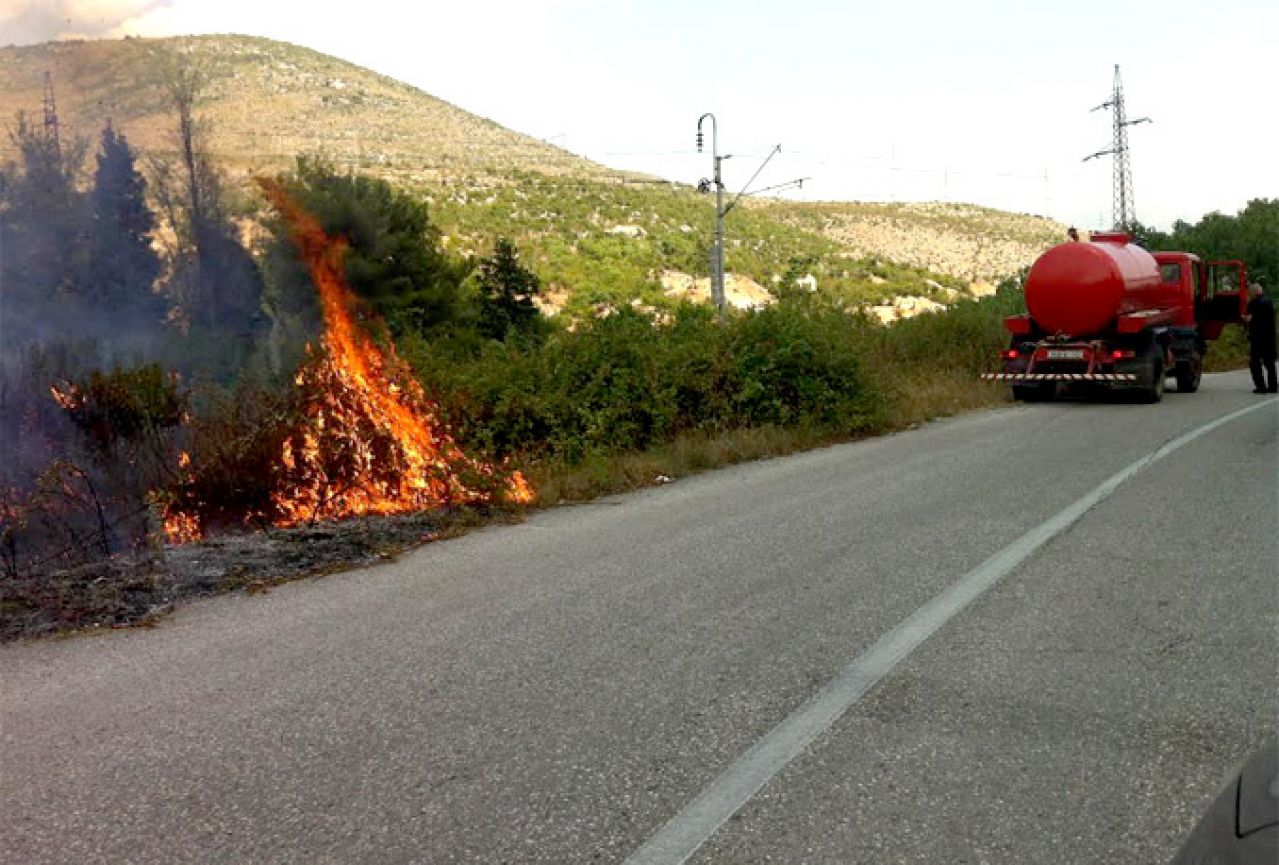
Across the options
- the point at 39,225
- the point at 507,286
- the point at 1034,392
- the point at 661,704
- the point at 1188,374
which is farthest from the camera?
the point at 507,286

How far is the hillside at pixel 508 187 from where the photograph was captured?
14227mm

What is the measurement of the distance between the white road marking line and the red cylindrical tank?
12.5 meters

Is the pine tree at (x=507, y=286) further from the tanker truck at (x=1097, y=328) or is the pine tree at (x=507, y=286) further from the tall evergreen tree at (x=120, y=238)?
the tanker truck at (x=1097, y=328)

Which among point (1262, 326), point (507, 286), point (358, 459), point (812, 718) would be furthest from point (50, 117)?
point (507, 286)

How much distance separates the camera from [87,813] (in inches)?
129

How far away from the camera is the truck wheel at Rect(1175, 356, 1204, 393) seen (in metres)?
20.2

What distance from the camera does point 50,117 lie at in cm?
1371

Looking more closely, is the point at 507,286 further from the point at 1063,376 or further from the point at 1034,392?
the point at 1063,376

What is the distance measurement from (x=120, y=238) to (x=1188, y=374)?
850 inches

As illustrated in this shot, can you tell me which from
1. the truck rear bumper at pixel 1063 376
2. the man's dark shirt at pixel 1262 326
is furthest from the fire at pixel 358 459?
the man's dark shirt at pixel 1262 326

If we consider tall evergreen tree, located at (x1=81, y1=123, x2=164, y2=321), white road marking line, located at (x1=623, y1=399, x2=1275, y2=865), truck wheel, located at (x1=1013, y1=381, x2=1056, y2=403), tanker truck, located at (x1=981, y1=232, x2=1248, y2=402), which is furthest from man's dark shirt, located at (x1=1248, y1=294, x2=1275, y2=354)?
tall evergreen tree, located at (x1=81, y1=123, x2=164, y2=321)

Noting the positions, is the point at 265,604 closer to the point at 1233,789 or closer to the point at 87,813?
the point at 87,813

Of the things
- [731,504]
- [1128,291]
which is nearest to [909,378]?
[1128,291]

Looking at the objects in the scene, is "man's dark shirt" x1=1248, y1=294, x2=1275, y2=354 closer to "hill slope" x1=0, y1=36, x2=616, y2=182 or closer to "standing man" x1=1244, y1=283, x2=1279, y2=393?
"standing man" x1=1244, y1=283, x2=1279, y2=393
